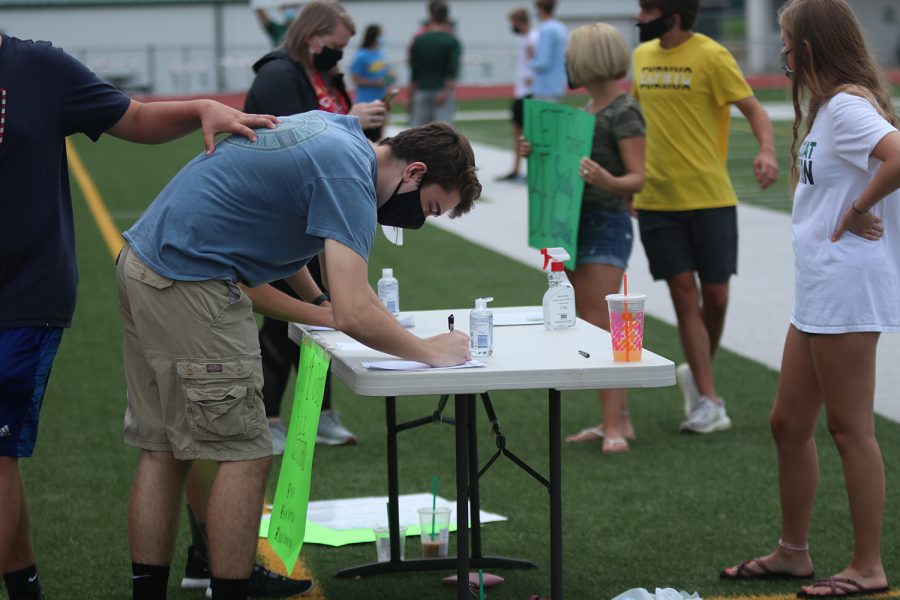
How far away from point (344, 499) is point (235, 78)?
40892mm

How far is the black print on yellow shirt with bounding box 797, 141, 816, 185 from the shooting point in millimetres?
4102

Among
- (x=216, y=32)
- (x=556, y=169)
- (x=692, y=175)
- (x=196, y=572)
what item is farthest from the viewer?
(x=216, y=32)

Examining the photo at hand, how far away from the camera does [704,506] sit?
17.5 ft

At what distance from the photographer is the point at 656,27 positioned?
6305 millimetres

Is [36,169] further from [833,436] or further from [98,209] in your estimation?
[98,209]

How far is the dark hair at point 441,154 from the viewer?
3.68 meters

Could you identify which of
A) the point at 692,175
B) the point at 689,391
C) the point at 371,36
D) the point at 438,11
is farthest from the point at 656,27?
the point at 371,36

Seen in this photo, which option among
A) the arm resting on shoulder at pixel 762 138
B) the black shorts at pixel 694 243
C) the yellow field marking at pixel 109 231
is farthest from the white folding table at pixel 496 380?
the arm resting on shoulder at pixel 762 138

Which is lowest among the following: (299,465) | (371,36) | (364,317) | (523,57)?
(299,465)

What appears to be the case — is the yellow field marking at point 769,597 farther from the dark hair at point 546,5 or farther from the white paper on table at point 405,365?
the dark hair at point 546,5

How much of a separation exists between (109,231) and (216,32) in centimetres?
3706

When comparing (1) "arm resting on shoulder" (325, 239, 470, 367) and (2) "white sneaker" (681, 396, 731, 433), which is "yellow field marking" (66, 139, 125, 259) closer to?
(2) "white sneaker" (681, 396, 731, 433)

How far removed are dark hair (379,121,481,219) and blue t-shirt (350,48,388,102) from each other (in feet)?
45.2

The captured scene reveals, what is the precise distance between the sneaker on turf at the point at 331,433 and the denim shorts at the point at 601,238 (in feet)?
4.54
